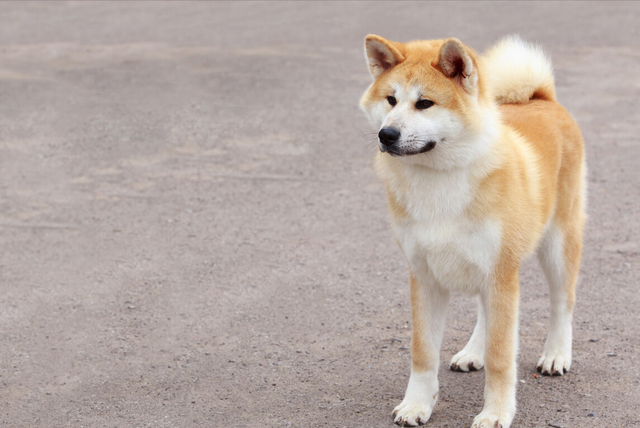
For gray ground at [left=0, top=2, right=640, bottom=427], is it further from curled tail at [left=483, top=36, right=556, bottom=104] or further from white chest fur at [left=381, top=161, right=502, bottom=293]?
curled tail at [left=483, top=36, right=556, bottom=104]

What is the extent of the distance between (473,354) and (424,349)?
2.12 feet

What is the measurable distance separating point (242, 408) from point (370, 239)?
245cm

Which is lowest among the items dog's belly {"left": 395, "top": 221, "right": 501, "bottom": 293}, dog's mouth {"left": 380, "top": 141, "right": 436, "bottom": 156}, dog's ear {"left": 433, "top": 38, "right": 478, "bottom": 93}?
dog's belly {"left": 395, "top": 221, "right": 501, "bottom": 293}

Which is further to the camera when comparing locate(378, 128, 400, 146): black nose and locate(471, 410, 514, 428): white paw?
locate(471, 410, 514, 428): white paw

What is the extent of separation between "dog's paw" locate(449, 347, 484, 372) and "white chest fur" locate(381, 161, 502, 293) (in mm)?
826

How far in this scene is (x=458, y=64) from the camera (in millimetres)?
3477

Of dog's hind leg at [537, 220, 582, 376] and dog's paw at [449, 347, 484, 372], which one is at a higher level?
dog's hind leg at [537, 220, 582, 376]

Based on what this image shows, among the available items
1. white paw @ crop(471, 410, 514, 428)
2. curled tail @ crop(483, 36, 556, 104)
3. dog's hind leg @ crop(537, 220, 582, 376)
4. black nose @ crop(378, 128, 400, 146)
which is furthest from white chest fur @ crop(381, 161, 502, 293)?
curled tail @ crop(483, 36, 556, 104)

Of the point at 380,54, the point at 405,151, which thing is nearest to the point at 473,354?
the point at 405,151

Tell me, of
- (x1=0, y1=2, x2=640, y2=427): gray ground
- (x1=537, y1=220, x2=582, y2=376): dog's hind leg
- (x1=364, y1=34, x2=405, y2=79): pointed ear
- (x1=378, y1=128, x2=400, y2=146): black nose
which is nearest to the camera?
(x1=378, y1=128, x2=400, y2=146): black nose

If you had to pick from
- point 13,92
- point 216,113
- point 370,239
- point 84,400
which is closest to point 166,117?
point 216,113

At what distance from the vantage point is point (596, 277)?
545 cm

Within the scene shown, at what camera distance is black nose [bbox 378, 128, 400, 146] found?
336 cm

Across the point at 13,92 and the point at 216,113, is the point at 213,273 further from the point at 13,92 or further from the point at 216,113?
the point at 13,92
